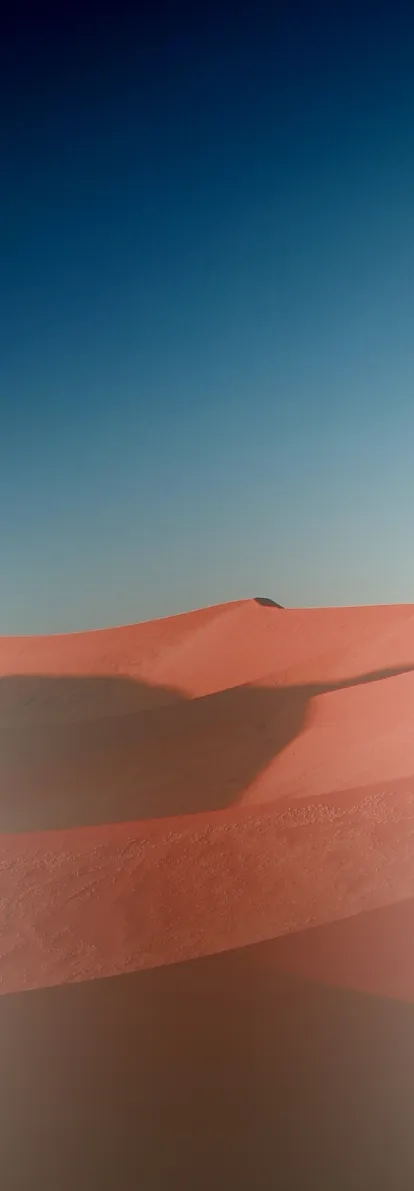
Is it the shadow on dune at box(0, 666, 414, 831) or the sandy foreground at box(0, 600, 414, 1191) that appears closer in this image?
the sandy foreground at box(0, 600, 414, 1191)

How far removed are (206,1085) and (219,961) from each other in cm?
145

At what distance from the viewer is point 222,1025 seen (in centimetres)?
535

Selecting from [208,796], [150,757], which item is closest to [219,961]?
[208,796]

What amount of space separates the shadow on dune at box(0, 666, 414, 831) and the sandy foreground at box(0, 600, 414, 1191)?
73 mm

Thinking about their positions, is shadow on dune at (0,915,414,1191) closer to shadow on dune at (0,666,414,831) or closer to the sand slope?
the sand slope

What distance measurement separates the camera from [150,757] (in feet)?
51.8

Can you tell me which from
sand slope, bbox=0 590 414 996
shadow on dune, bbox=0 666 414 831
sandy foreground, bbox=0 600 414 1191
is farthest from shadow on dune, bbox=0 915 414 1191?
shadow on dune, bbox=0 666 414 831

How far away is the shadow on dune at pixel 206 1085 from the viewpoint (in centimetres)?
421

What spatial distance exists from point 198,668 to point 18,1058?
20.1 metres

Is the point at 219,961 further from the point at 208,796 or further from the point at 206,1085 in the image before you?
the point at 208,796

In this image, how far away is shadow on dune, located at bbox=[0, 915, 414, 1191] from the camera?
166 inches

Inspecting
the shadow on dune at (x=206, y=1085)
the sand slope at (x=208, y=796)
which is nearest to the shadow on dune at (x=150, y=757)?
the sand slope at (x=208, y=796)

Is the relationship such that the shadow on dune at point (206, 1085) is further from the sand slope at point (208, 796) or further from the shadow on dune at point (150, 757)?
the shadow on dune at point (150, 757)

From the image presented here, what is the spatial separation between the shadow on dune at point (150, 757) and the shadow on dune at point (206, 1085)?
6.46 meters
